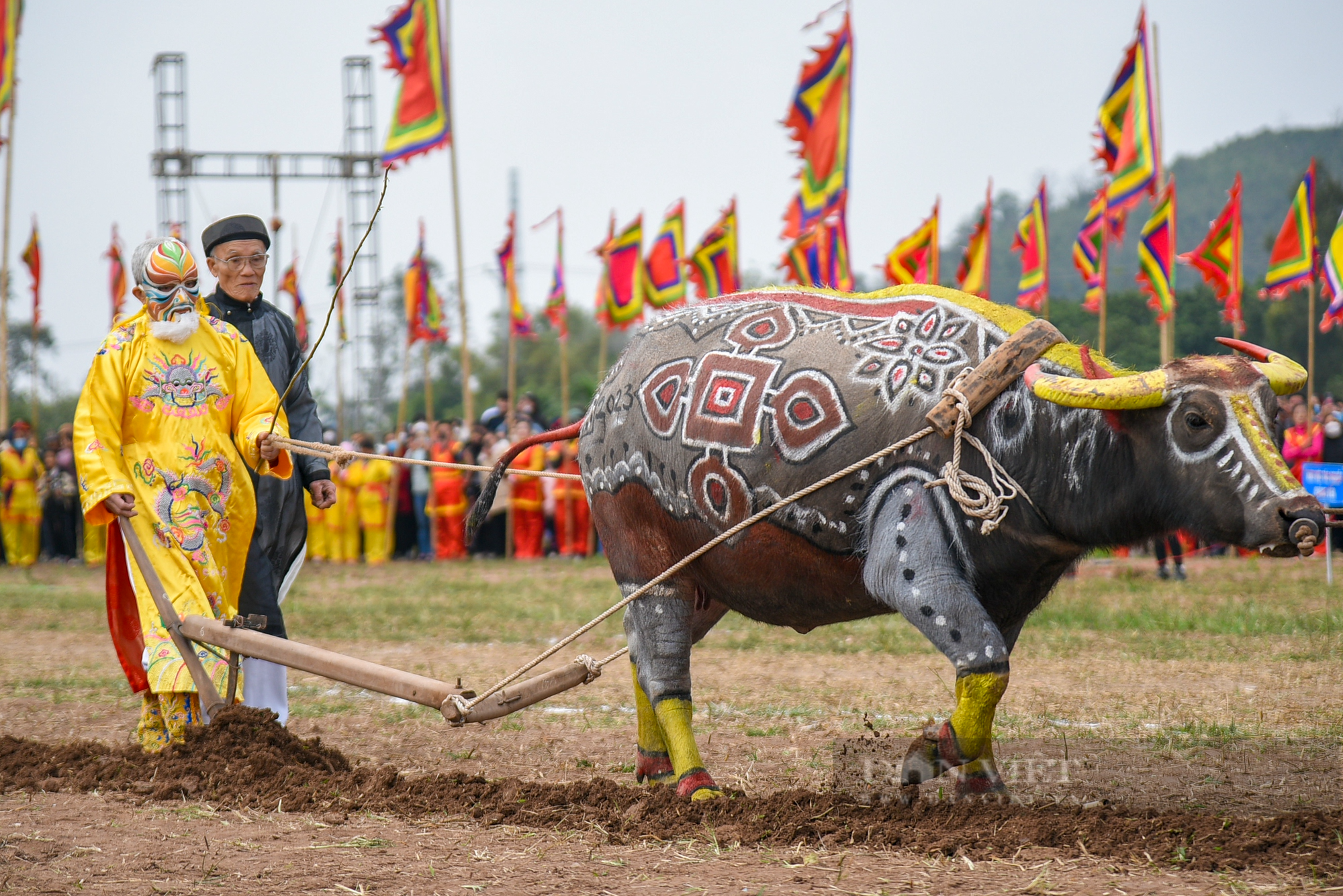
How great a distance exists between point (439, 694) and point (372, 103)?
2289 cm

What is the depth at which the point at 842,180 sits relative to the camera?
17875 mm

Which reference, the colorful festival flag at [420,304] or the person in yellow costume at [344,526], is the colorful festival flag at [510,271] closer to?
the colorful festival flag at [420,304]

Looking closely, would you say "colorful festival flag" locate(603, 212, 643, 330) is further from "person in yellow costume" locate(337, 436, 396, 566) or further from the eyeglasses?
the eyeglasses

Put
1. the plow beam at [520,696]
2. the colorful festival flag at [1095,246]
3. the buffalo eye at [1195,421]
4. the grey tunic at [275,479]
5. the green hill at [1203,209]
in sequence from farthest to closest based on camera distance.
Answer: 1. the green hill at [1203,209]
2. the colorful festival flag at [1095,246]
3. the grey tunic at [275,479]
4. the plow beam at [520,696]
5. the buffalo eye at [1195,421]

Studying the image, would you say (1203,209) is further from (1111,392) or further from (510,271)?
(1111,392)

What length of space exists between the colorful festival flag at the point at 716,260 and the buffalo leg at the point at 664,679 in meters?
14.4

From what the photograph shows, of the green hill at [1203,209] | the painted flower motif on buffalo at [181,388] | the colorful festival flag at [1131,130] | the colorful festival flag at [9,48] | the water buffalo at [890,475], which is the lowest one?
the water buffalo at [890,475]

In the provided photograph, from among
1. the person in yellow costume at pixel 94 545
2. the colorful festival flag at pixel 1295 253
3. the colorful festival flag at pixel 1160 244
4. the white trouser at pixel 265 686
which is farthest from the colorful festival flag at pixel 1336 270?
the person in yellow costume at pixel 94 545

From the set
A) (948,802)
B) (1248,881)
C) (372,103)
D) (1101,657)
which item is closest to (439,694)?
(948,802)

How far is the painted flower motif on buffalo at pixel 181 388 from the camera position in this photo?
536cm

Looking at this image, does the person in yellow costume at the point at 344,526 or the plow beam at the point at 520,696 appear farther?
the person in yellow costume at the point at 344,526

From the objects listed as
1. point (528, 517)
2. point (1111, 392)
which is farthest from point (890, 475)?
point (528, 517)

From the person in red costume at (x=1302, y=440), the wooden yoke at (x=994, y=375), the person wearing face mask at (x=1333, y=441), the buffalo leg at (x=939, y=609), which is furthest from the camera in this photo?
the person in red costume at (x=1302, y=440)

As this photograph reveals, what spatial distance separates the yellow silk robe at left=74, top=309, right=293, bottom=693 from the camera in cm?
520
